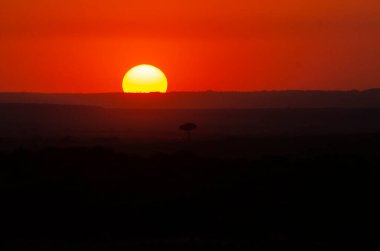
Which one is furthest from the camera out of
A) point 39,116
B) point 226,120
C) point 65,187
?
point 39,116

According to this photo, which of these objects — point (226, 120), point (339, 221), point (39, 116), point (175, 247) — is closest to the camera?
point (175, 247)

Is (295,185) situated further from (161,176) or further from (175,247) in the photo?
(175,247)

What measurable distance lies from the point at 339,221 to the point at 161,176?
198 inches

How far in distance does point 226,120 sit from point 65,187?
114123 millimetres

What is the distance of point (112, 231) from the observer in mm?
19641

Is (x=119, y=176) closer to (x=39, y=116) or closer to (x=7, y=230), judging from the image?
(x=7, y=230)

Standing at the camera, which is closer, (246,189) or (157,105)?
(246,189)

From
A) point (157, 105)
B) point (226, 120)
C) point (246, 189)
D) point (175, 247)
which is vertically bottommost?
point (175, 247)

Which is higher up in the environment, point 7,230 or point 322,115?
point 322,115

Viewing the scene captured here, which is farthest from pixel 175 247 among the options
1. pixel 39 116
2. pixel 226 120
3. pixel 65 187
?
pixel 39 116

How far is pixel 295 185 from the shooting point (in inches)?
901

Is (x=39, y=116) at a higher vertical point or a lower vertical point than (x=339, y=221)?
higher

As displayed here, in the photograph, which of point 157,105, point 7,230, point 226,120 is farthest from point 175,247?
point 157,105

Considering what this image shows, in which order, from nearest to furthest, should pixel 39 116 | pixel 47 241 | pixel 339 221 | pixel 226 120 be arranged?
pixel 47 241 < pixel 339 221 < pixel 226 120 < pixel 39 116
